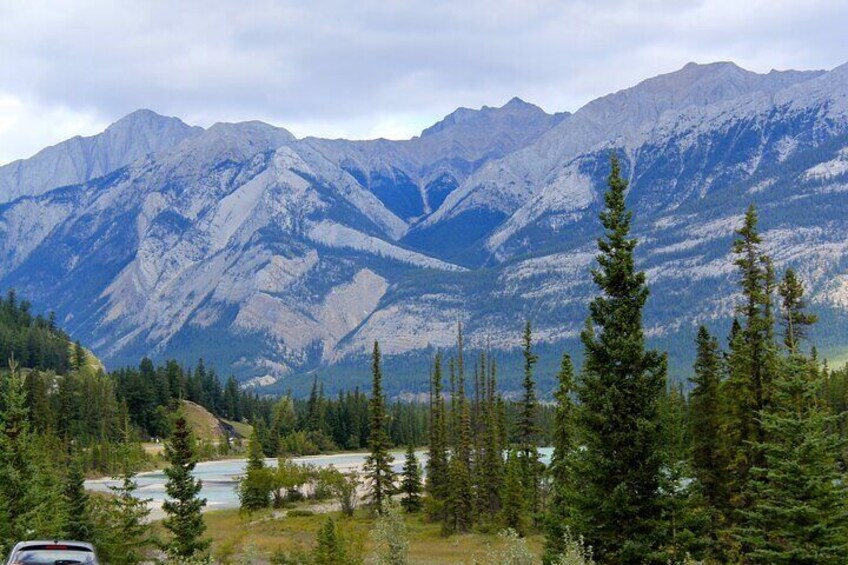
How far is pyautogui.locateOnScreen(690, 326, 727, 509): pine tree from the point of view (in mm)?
59250

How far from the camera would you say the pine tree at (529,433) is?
84062mm

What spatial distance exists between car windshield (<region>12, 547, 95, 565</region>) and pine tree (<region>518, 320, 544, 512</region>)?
5866 centimetres

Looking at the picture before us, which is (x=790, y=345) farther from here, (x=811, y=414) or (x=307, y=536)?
(x=307, y=536)

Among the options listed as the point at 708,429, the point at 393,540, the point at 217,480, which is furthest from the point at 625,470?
the point at 217,480

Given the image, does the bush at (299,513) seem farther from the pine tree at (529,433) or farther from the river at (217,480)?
the pine tree at (529,433)

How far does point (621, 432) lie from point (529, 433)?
5132cm

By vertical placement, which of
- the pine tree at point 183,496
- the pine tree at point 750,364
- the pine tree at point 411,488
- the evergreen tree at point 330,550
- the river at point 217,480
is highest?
the pine tree at point 750,364

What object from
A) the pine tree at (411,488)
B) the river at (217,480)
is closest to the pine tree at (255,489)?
the river at (217,480)

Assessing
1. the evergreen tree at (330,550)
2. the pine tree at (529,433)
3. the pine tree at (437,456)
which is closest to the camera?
the evergreen tree at (330,550)

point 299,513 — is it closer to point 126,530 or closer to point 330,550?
point 126,530

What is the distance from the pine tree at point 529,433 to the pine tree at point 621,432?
44193 millimetres

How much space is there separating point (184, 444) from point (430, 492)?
54417mm

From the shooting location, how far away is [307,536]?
3433 inches

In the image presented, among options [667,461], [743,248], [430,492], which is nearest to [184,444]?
[667,461]
